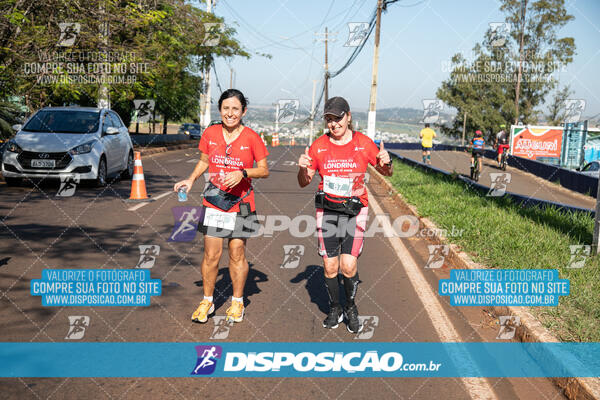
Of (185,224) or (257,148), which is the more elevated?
(257,148)

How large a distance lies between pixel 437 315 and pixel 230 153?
8.03 feet

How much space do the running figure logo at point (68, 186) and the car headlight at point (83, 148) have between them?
1.86 feet

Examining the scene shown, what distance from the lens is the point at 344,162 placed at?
15.6 ft

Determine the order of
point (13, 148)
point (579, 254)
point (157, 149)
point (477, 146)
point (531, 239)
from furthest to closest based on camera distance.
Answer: point (157, 149)
point (477, 146)
point (13, 148)
point (531, 239)
point (579, 254)

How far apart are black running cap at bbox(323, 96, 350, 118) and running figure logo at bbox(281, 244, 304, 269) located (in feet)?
9.51

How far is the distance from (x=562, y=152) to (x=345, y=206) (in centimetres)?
3188

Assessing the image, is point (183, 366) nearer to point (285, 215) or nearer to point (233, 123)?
point (233, 123)

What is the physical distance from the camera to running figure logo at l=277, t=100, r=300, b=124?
42.2 m

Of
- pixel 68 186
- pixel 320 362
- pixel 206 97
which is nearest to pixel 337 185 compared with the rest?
pixel 320 362

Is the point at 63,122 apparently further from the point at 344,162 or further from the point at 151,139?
the point at 151,139

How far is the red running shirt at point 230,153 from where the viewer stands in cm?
483

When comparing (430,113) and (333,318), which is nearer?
(333,318)

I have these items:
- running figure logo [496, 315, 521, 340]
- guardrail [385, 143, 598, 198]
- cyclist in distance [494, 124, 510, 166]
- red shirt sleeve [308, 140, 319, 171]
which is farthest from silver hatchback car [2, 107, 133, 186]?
cyclist in distance [494, 124, 510, 166]

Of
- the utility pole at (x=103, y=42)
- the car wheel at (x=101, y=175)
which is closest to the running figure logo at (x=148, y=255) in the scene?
the car wheel at (x=101, y=175)
